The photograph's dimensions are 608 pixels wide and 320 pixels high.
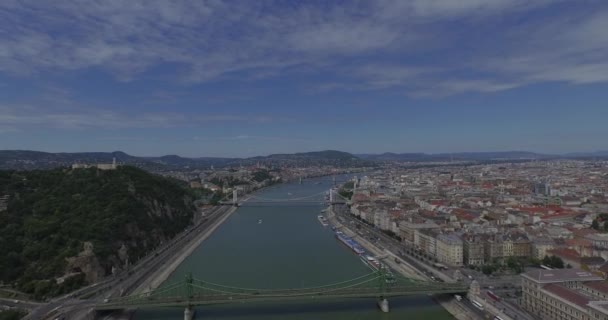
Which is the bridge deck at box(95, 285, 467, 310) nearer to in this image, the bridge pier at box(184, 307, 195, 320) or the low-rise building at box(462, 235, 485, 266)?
the bridge pier at box(184, 307, 195, 320)

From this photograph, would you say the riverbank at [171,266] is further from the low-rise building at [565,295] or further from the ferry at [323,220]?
the low-rise building at [565,295]

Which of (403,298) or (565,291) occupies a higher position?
(565,291)

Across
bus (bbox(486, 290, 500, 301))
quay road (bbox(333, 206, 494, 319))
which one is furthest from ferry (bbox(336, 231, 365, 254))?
bus (bbox(486, 290, 500, 301))

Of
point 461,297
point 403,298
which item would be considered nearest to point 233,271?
point 403,298

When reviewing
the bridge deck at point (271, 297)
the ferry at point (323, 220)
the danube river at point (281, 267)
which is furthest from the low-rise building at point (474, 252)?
the ferry at point (323, 220)

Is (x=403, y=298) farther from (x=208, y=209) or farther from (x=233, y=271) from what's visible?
(x=208, y=209)

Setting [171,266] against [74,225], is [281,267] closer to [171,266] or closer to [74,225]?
[171,266]

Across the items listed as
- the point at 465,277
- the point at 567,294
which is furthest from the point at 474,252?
the point at 567,294

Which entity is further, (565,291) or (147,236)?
(147,236)
